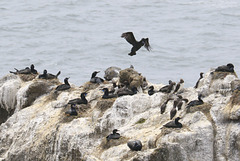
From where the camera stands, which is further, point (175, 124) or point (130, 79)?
point (130, 79)

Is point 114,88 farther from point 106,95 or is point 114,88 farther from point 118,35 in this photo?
point 118,35

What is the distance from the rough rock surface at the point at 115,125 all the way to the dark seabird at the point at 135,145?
0.44 ft

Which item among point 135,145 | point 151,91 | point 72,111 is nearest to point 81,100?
point 72,111

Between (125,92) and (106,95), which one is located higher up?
(125,92)

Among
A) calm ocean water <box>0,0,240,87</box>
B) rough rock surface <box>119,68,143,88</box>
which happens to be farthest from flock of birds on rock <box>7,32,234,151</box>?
calm ocean water <box>0,0,240,87</box>

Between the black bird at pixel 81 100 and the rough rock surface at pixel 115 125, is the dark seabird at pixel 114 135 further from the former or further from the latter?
the black bird at pixel 81 100

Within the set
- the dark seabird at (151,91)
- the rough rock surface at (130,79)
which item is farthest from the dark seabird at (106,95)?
the rough rock surface at (130,79)

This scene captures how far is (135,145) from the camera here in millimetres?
19344

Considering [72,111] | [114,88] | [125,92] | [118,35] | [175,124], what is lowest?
[118,35]

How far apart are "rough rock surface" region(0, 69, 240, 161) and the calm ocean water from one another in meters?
19.0

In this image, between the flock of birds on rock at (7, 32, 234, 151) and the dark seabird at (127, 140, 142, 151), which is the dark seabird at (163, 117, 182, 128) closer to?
the flock of birds on rock at (7, 32, 234, 151)

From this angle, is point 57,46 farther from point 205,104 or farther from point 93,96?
point 205,104

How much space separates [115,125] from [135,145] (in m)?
3.45

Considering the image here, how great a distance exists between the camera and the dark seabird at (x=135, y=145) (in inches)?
762
